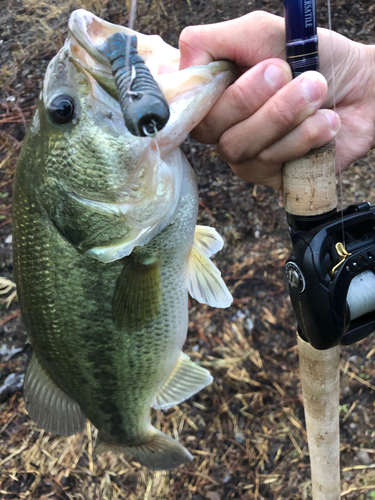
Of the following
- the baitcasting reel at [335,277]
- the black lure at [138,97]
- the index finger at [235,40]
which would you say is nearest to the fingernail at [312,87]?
the index finger at [235,40]

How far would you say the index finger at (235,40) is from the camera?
1058 millimetres

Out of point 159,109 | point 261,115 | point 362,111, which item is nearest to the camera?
point 159,109

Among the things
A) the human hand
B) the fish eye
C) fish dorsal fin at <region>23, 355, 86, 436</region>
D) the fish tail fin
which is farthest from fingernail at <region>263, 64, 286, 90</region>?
the fish tail fin

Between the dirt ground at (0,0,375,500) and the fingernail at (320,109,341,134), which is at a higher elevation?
the fingernail at (320,109,341,134)

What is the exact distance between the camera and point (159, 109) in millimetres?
662

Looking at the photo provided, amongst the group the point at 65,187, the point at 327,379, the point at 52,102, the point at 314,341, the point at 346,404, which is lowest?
the point at 346,404

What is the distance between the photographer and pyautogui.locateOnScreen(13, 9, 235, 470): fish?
0.92 m

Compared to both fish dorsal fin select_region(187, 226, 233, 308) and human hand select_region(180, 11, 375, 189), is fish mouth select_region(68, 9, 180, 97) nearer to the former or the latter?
human hand select_region(180, 11, 375, 189)

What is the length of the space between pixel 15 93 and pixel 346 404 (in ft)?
10.7

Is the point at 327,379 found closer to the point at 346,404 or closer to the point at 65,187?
the point at 65,187

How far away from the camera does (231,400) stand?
7.99 ft

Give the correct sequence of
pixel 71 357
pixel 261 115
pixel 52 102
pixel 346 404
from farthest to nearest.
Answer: pixel 346 404 → pixel 71 357 → pixel 261 115 → pixel 52 102

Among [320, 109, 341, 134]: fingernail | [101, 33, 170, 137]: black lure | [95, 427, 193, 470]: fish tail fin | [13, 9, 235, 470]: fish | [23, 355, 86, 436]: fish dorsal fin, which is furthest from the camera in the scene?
[95, 427, 193, 470]: fish tail fin

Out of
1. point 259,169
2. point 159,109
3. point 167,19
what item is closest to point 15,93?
point 167,19
